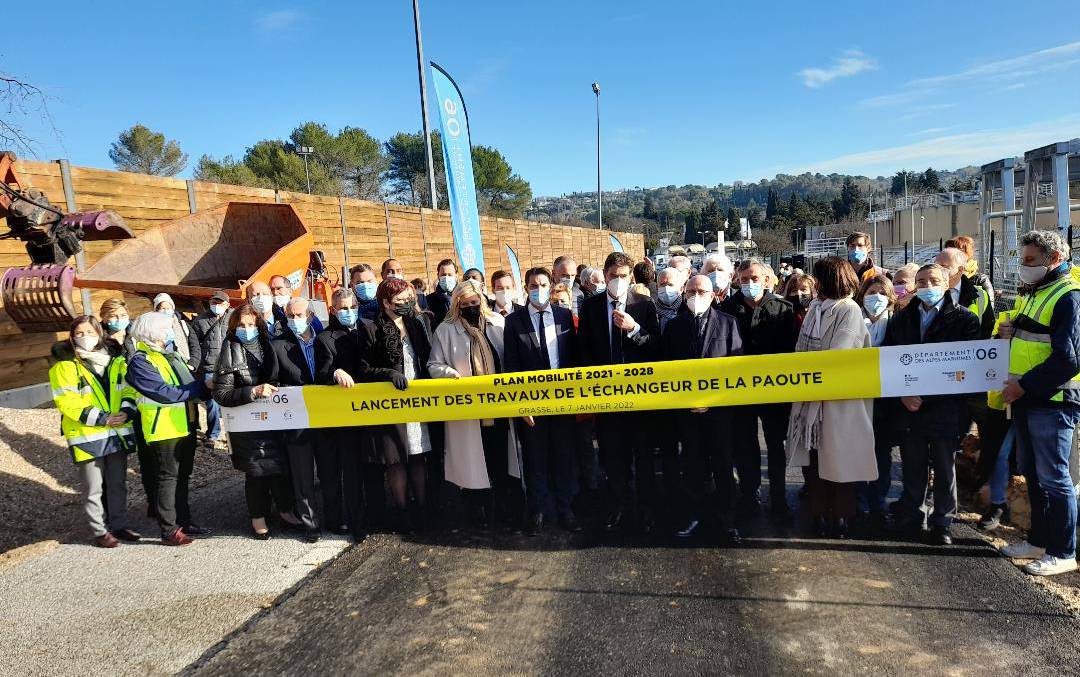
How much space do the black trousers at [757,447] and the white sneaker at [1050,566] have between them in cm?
153

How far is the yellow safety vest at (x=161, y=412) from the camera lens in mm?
4863

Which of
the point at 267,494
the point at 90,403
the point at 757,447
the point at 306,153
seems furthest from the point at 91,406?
the point at 306,153

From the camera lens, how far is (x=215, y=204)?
10164mm

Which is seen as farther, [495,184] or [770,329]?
[495,184]

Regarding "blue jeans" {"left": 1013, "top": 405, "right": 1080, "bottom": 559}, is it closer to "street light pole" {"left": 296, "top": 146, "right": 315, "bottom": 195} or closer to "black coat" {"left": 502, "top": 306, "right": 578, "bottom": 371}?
"black coat" {"left": 502, "top": 306, "right": 578, "bottom": 371}

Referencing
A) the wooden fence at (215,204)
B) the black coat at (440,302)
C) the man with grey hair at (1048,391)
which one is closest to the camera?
the man with grey hair at (1048,391)

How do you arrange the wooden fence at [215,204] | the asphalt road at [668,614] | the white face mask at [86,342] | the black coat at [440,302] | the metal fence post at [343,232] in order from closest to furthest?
the asphalt road at [668,614], the white face mask at [86,342], the black coat at [440,302], the wooden fence at [215,204], the metal fence post at [343,232]

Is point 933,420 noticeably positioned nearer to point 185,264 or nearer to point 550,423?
point 550,423

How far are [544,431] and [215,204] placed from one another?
25.1ft

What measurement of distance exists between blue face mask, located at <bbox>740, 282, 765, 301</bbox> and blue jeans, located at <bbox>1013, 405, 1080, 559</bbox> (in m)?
1.84

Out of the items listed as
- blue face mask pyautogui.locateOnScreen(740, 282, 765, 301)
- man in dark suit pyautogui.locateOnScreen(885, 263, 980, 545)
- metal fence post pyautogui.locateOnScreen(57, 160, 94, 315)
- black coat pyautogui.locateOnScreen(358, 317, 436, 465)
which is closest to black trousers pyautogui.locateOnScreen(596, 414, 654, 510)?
blue face mask pyautogui.locateOnScreen(740, 282, 765, 301)

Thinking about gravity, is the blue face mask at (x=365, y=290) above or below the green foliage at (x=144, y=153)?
below

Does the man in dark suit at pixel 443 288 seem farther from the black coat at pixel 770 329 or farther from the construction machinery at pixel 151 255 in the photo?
the black coat at pixel 770 329

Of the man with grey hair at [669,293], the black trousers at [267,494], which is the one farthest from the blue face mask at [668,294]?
the black trousers at [267,494]
